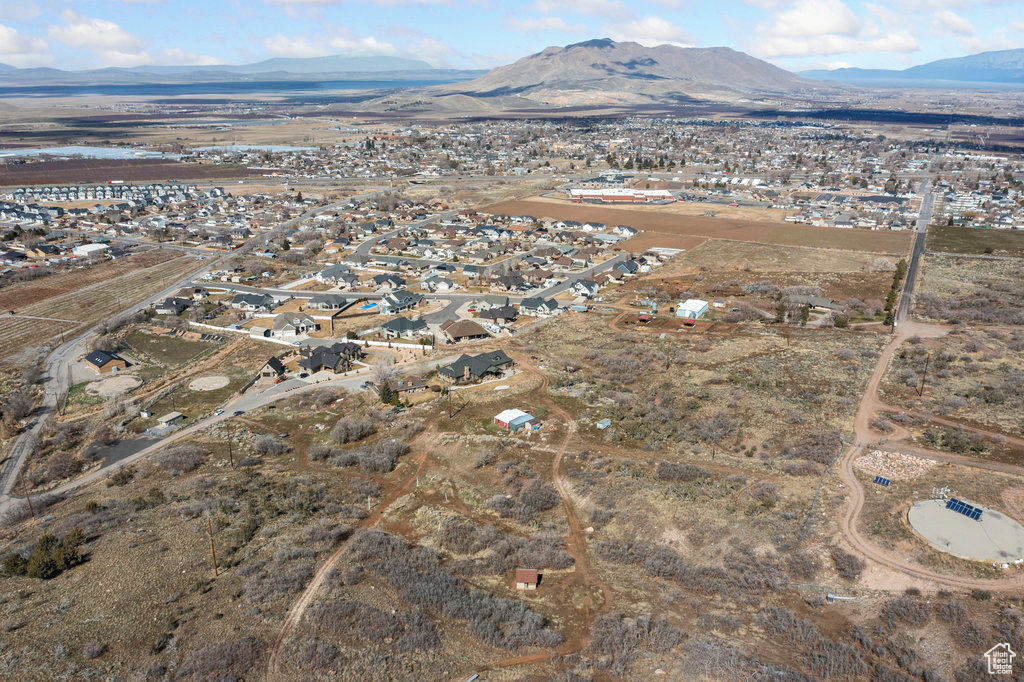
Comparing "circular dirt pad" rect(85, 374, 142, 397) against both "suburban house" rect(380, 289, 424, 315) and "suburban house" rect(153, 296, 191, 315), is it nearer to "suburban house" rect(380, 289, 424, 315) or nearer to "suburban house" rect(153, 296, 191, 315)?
"suburban house" rect(153, 296, 191, 315)

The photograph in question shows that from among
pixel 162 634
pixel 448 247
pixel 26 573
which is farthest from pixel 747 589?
pixel 448 247

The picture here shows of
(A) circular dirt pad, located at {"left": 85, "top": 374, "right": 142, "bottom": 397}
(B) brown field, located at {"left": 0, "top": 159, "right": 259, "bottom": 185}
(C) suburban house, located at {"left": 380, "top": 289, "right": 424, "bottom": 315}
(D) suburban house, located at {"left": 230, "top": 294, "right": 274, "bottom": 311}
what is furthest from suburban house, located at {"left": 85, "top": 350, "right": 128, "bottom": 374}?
(B) brown field, located at {"left": 0, "top": 159, "right": 259, "bottom": 185}

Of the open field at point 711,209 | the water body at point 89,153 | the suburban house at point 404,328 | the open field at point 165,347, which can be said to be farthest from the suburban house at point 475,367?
the water body at point 89,153

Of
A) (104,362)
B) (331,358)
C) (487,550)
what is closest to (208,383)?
(331,358)

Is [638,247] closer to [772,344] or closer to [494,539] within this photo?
[772,344]

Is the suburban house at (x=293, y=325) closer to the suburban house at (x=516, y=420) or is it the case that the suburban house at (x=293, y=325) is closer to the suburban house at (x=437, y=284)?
the suburban house at (x=437, y=284)

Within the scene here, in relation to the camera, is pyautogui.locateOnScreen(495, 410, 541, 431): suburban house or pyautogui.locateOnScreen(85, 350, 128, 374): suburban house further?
pyautogui.locateOnScreen(85, 350, 128, 374): suburban house

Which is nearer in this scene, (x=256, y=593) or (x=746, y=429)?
(x=256, y=593)
